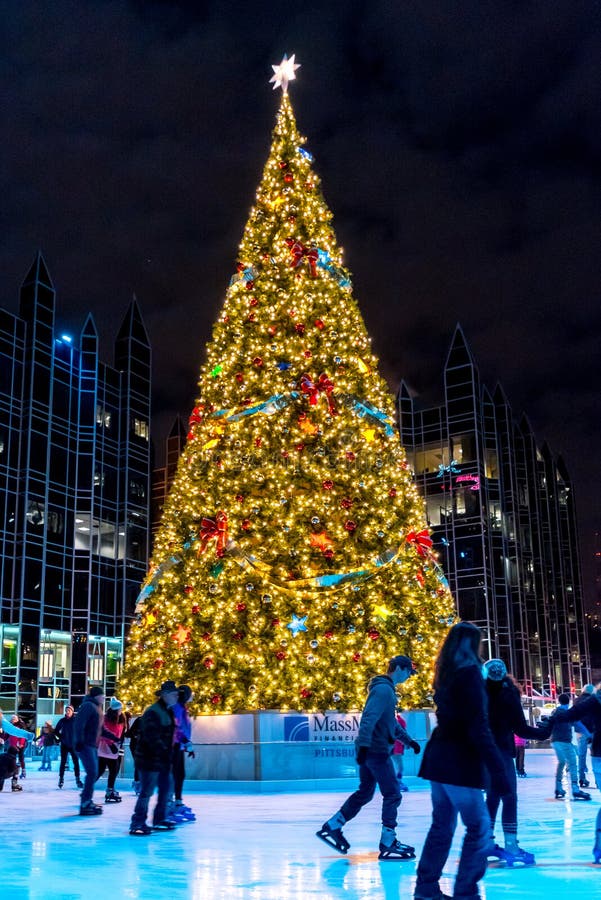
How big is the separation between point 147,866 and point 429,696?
10158 mm

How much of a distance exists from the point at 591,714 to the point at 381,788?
1.83 meters

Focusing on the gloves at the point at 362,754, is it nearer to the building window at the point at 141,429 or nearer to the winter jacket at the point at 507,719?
the winter jacket at the point at 507,719

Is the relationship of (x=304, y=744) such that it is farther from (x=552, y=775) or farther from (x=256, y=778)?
(x=552, y=775)

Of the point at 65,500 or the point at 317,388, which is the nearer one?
the point at 317,388

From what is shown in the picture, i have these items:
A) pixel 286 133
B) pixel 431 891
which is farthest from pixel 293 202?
pixel 431 891

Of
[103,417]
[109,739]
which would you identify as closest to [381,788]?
[109,739]

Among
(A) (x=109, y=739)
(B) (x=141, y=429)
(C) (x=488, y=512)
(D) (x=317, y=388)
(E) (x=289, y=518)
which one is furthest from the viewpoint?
(C) (x=488, y=512)

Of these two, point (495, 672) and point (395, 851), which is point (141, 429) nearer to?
point (495, 672)

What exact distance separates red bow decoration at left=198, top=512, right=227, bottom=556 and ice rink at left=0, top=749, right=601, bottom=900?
447 cm

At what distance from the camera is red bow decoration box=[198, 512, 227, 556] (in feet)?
52.0

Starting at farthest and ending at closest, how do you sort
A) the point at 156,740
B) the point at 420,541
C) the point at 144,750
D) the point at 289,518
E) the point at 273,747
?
the point at 420,541
the point at 289,518
the point at 273,747
the point at 156,740
the point at 144,750

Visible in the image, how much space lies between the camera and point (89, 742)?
11.7 m

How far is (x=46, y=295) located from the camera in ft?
147

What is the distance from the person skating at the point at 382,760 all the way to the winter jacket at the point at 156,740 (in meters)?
2.19
